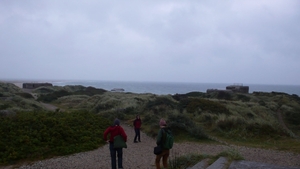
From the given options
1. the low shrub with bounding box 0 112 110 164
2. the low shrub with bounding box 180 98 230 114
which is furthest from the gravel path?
the low shrub with bounding box 180 98 230 114

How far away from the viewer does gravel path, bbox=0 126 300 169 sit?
30.5ft

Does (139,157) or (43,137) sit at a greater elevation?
(43,137)

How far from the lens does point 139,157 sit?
1053 cm

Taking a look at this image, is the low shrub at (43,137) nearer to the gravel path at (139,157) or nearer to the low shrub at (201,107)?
the gravel path at (139,157)

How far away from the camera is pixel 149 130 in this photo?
1594 cm

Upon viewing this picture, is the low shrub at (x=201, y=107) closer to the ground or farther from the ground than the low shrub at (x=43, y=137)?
farther from the ground

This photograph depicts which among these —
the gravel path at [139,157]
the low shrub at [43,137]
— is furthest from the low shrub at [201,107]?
the low shrub at [43,137]

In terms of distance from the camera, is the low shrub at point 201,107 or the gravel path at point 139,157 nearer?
the gravel path at point 139,157

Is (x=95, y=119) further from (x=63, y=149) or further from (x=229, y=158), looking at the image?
(x=229, y=158)

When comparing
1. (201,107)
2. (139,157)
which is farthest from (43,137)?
(201,107)

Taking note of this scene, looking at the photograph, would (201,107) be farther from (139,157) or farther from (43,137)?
(43,137)

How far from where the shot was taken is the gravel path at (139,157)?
929 centimetres

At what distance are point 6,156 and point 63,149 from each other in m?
1.97

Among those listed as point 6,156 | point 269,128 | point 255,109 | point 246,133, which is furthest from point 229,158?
point 255,109
